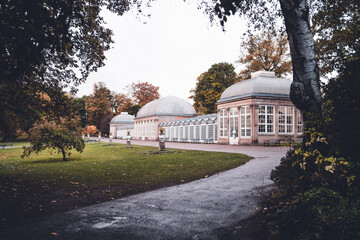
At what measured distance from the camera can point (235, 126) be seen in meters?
28.3

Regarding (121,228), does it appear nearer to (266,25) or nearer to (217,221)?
(217,221)

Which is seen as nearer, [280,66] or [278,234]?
[278,234]

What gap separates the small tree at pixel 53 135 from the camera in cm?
1270

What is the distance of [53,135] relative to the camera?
12.9 metres

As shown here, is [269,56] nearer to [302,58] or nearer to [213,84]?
[213,84]

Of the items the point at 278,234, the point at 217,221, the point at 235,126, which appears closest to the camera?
the point at 278,234

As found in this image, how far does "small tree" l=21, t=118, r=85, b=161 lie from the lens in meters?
12.7

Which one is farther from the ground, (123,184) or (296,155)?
(296,155)

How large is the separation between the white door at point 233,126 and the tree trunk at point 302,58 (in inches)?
926

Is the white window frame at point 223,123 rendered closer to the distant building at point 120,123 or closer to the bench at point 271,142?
the bench at point 271,142

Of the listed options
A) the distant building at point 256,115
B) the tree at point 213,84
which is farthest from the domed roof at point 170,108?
the distant building at point 256,115

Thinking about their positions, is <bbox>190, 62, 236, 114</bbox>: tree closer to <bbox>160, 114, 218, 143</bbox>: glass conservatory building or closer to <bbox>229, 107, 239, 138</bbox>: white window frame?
<bbox>160, 114, 218, 143</bbox>: glass conservatory building

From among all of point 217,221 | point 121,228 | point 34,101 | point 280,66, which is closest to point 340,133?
point 217,221

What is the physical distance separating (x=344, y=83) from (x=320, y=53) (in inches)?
486
